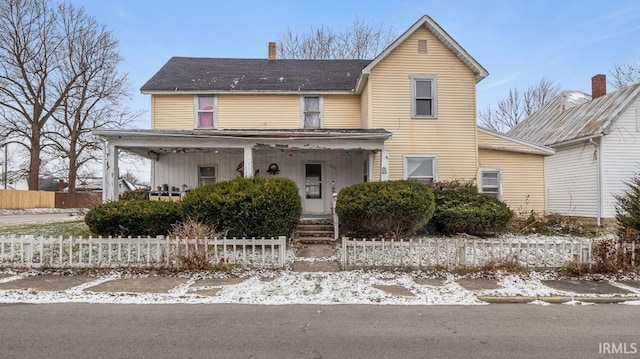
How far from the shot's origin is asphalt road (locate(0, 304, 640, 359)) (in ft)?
12.6

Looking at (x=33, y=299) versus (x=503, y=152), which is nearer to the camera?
(x=33, y=299)

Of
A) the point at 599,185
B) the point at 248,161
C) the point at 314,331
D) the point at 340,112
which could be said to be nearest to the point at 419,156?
the point at 340,112

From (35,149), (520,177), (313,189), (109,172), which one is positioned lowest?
(313,189)

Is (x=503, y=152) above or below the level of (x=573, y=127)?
below

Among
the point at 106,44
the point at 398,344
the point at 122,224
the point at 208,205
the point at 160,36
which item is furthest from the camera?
the point at 106,44

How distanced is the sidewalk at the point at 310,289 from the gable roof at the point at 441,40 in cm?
867

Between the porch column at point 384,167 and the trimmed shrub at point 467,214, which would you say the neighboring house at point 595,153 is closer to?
the trimmed shrub at point 467,214

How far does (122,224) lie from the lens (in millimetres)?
9289

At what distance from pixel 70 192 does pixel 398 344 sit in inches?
1445

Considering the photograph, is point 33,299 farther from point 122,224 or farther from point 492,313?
point 492,313

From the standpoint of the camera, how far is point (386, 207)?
9.54 m

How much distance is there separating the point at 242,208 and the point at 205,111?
7.69 m

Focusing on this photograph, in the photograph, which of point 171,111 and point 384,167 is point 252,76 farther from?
point 384,167

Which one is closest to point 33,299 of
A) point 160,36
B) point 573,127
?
point 160,36
